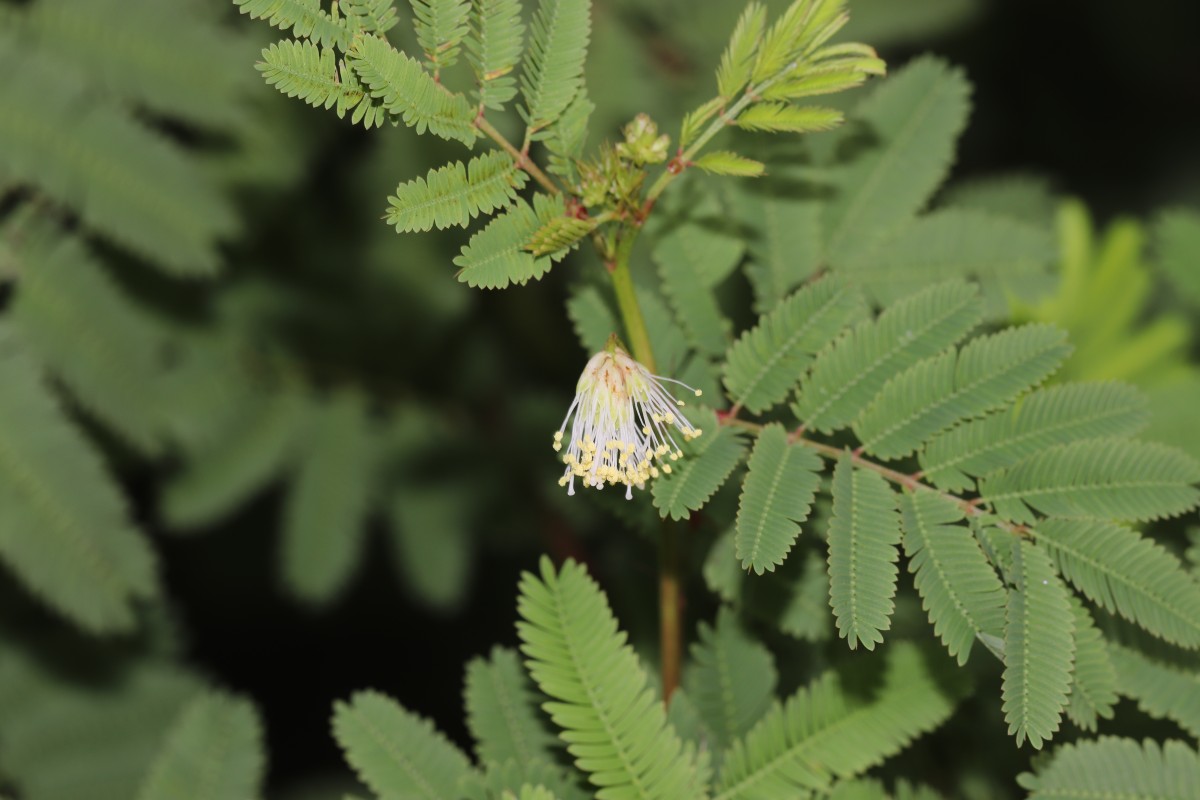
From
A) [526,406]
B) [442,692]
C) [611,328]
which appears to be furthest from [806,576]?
[442,692]

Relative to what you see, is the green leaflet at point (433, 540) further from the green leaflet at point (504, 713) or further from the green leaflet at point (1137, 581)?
the green leaflet at point (1137, 581)

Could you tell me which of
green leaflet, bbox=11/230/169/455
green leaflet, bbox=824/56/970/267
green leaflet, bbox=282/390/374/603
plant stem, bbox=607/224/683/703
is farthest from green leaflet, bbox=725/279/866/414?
green leaflet, bbox=282/390/374/603

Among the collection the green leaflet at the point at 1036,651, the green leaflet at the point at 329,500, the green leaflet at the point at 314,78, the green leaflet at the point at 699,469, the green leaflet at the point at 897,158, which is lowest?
the green leaflet at the point at 1036,651

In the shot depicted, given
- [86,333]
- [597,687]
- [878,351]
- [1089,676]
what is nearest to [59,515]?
[86,333]

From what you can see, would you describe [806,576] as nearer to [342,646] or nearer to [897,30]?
[897,30]

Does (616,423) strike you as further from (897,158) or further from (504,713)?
(897,158)

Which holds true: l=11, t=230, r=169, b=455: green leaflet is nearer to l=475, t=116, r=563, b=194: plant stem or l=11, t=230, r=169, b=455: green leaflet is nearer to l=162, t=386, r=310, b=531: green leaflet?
l=162, t=386, r=310, b=531: green leaflet

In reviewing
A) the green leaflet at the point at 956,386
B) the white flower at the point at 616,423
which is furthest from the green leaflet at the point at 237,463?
the green leaflet at the point at 956,386

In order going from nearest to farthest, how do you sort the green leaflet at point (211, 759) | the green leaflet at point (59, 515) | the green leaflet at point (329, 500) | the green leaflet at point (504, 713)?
the green leaflet at point (504, 713) < the green leaflet at point (211, 759) < the green leaflet at point (59, 515) < the green leaflet at point (329, 500)
